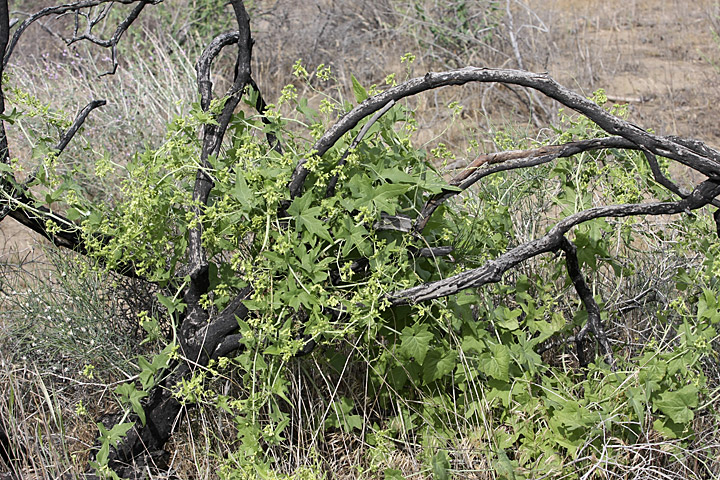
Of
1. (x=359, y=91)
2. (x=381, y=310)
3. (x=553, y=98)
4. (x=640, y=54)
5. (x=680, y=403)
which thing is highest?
(x=359, y=91)

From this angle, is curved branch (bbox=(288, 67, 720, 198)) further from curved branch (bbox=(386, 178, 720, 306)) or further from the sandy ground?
the sandy ground

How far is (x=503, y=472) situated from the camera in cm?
203

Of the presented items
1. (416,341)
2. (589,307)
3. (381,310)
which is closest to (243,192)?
(381,310)

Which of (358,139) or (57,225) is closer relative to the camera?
(358,139)

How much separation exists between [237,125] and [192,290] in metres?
0.51

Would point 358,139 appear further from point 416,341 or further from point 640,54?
point 640,54

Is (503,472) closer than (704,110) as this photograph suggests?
Yes

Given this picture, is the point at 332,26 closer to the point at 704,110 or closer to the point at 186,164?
the point at 704,110

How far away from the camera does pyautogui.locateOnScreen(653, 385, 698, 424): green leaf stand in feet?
6.57

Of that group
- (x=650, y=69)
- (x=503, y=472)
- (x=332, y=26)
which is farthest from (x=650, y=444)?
(x=332, y=26)

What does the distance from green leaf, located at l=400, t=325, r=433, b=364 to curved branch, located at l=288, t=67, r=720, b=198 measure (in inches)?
20.8

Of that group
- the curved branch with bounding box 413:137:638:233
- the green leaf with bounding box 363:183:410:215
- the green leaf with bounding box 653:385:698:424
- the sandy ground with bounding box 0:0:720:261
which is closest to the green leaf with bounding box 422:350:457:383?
the curved branch with bounding box 413:137:638:233

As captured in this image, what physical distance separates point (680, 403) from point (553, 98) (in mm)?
920

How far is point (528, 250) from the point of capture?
200 cm
